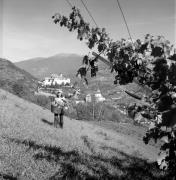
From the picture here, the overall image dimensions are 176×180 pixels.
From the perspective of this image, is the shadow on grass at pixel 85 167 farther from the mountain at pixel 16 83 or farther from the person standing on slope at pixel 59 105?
the mountain at pixel 16 83

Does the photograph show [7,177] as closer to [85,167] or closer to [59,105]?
[85,167]

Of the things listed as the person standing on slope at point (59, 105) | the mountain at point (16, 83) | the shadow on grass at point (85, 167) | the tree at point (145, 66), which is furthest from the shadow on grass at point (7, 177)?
the mountain at point (16, 83)

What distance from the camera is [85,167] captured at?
8820 mm

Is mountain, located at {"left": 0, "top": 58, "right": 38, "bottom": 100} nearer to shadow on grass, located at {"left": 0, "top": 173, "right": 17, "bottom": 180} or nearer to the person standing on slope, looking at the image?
the person standing on slope

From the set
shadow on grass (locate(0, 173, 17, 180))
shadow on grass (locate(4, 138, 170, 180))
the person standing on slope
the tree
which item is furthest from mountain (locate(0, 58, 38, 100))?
the tree

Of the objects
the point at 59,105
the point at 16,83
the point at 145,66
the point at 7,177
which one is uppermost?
the point at 145,66

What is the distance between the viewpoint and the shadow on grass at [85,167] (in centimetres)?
819

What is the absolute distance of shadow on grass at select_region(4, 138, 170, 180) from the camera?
8188mm

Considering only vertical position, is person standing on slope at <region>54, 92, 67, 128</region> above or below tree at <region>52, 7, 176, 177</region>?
below

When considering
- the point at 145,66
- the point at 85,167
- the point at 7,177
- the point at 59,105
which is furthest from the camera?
the point at 59,105

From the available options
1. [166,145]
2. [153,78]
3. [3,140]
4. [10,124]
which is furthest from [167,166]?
[10,124]

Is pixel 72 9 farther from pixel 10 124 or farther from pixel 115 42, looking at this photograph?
pixel 10 124

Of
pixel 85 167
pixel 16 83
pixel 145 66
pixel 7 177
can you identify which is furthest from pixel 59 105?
pixel 16 83

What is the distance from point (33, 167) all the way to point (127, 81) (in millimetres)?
3684
